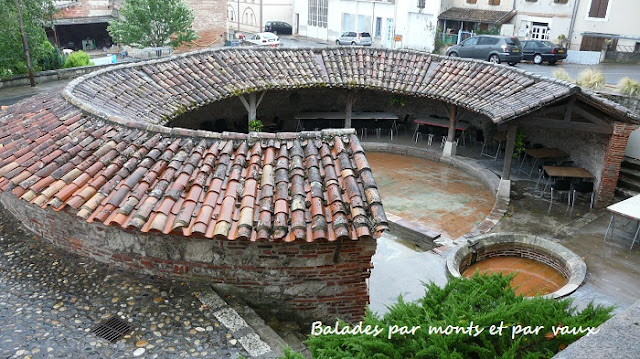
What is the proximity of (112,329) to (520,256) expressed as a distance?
8636mm

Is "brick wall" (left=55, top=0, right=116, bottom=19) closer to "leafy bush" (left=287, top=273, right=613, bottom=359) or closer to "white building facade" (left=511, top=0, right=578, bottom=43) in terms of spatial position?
"white building facade" (left=511, top=0, right=578, bottom=43)

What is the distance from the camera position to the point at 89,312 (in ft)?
20.1

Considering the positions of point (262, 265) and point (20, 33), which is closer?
point (262, 265)

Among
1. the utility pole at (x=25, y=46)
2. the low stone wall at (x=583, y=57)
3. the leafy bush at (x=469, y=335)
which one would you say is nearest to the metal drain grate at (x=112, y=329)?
the leafy bush at (x=469, y=335)

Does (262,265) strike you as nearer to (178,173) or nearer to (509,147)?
(178,173)

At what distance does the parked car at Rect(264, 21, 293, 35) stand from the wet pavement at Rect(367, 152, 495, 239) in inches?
1179

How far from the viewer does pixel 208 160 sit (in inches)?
274

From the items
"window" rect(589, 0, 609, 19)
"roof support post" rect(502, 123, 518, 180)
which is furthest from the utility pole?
"window" rect(589, 0, 609, 19)

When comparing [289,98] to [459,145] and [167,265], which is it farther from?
[167,265]

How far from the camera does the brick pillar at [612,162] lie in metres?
12.3

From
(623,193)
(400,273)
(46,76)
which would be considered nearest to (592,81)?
(623,193)

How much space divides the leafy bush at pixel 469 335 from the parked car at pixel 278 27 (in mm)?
42518

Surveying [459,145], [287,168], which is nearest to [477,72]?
[459,145]

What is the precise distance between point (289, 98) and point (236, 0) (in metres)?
33.7
